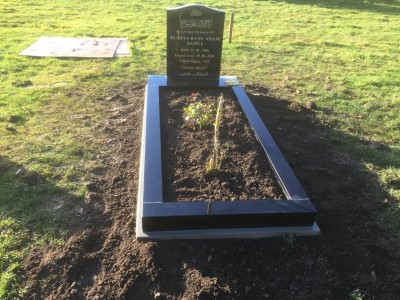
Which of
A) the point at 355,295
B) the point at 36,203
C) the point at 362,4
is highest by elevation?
the point at 355,295

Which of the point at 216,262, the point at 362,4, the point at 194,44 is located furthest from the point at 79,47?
the point at 362,4

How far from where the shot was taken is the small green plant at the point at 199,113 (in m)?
4.52

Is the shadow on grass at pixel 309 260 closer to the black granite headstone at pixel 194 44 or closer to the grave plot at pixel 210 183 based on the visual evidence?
the grave plot at pixel 210 183

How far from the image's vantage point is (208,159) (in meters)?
3.94

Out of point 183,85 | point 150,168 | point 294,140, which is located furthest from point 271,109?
point 150,168

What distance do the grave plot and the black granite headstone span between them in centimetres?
1

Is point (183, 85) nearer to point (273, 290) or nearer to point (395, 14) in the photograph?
point (273, 290)

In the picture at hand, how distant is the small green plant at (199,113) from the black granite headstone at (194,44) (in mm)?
891

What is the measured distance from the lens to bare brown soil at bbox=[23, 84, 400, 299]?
2.76 meters

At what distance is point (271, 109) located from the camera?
19.1 feet

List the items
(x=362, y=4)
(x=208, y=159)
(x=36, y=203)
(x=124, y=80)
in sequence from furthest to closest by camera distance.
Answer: (x=362, y=4) → (x=124, y=80) → (x=208, y=159) → (x=36, y=203)

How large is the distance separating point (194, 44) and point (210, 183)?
248cm

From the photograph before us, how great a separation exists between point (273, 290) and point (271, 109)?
11.5 feet

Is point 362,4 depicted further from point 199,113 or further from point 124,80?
point 199,113
